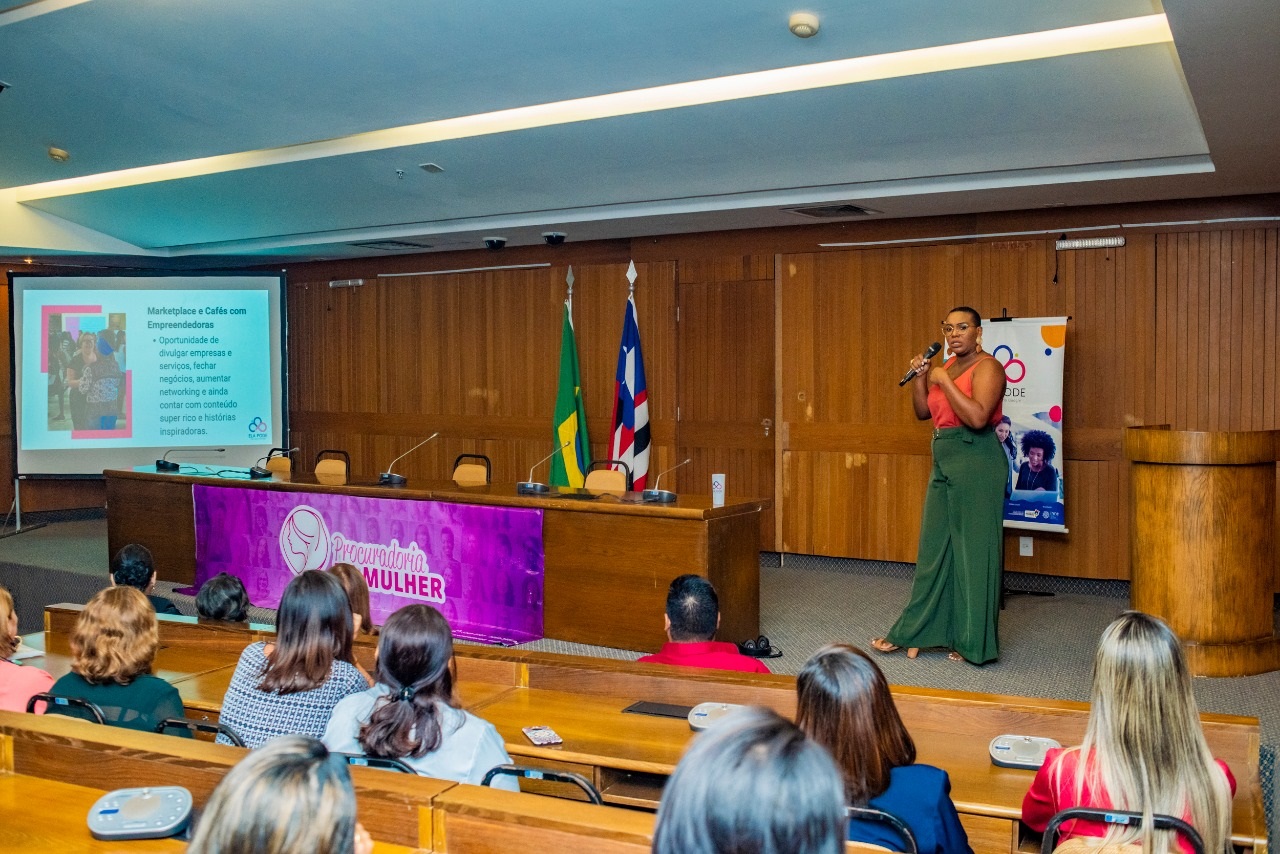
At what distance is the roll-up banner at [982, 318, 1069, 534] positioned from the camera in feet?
21.9

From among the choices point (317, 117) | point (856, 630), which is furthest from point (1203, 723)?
point (317, 117)

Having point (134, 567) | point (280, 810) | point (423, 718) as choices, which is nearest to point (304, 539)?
point (134, 567)

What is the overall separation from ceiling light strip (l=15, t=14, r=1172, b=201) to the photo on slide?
2.51 meters

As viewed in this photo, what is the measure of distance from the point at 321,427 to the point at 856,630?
21.6 ft

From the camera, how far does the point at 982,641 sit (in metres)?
4.95

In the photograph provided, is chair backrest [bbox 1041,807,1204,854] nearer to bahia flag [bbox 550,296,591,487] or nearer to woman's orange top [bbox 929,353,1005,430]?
woman's orange top [bbox 929,353,1005,430]

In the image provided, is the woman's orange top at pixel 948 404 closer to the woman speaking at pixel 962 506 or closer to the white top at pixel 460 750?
the woman speaking at pixel 962 506

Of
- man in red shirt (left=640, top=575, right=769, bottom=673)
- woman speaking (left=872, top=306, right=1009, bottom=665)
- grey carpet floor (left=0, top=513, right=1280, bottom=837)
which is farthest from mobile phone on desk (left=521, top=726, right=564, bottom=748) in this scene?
woman speaking (left=872, top=306, right=1009, bottom=665)

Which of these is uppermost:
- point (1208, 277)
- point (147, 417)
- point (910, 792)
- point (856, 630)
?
point (1208, 277)

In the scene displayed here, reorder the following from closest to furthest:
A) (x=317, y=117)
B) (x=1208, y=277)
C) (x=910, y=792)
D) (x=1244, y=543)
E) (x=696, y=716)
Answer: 1. (x=910, y=792)
2. (x=696, y=716)
3. (x=1244, y=543)
4. (x=317, y=117)
5. (x=1208, y=277)

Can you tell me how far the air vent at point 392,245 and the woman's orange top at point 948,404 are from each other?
5.39 metres

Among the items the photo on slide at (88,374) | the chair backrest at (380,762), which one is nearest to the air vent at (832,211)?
the chair backrest at (380,762)

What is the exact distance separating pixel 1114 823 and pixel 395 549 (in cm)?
497

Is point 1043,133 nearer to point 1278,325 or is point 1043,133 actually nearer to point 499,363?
point 1278,325
